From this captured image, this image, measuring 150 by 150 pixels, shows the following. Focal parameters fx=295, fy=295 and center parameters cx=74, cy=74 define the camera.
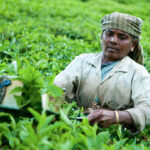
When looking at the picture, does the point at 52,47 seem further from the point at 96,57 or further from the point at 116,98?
the point at 116,98

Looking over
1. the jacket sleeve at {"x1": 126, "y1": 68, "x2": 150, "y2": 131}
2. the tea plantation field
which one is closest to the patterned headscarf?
the jacket sleeve at {"x1": 126, "y1": 68, "x2": 150, "y2": 131}

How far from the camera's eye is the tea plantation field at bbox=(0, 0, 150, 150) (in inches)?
72.3

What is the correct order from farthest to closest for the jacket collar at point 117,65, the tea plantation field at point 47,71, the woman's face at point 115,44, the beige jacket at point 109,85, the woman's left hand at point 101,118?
the woman's face at point 115,44 → the jacket collar at point 117,65 → the beige jacket at point 109,85 → the woman's left hand at point 101,118 → the tea plantation field at point 47,71

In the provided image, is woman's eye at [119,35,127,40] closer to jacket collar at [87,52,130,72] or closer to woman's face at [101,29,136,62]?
woman's face at [101,29,136,62]

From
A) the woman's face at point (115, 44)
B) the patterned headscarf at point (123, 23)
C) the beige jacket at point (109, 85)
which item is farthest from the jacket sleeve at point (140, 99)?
the patterned headscarf at point (123, 23)

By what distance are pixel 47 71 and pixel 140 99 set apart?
151 cm

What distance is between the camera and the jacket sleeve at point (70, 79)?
9.86 ft

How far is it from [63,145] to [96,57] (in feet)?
5.74

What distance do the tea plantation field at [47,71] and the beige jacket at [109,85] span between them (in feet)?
0.74

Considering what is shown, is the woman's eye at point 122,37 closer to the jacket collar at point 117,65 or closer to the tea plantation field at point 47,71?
the jacket collar at point 117,65

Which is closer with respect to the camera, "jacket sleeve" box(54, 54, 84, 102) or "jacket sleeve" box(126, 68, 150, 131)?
"jacket sleeve" box(126, 68, 150, 131)

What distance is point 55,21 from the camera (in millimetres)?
7543

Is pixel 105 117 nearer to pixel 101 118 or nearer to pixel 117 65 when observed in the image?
pixel 101 118

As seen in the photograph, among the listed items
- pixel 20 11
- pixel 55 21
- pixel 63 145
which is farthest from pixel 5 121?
pixel 20 11
